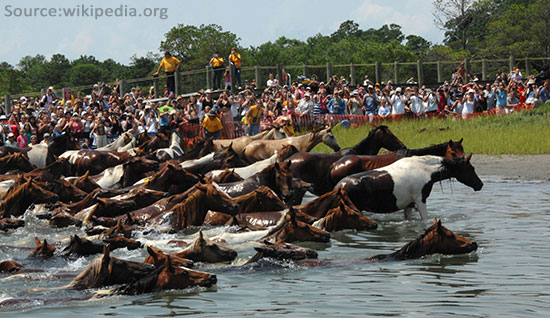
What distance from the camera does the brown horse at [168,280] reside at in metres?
9.60

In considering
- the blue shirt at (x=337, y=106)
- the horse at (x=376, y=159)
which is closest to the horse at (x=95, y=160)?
the horse at (x=376, y=159)

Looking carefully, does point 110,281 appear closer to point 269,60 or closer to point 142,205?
point 142,205

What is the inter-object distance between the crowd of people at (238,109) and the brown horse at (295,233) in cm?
1205

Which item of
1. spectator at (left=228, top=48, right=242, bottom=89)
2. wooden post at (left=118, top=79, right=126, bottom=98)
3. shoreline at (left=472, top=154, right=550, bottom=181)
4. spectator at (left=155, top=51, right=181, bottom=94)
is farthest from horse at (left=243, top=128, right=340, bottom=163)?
wooden post at (left=118, top=79, right=126, bottom=98)

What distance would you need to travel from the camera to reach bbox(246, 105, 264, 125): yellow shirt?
87.2 ft

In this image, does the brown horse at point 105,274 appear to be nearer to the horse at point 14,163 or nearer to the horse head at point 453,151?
the horse head at point 453,151

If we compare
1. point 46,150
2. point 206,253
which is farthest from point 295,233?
point 46,150

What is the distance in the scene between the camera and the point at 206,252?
36.1 ft

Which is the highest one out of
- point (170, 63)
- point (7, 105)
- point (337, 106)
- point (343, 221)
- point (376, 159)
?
point (170, 63)

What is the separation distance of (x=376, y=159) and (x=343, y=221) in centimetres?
285

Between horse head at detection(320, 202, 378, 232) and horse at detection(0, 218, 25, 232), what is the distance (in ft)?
17.1

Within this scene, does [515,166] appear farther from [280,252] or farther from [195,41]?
[195,41]

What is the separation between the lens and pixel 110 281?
9.80 m

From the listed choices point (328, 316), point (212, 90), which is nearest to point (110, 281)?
point (328, 316)
